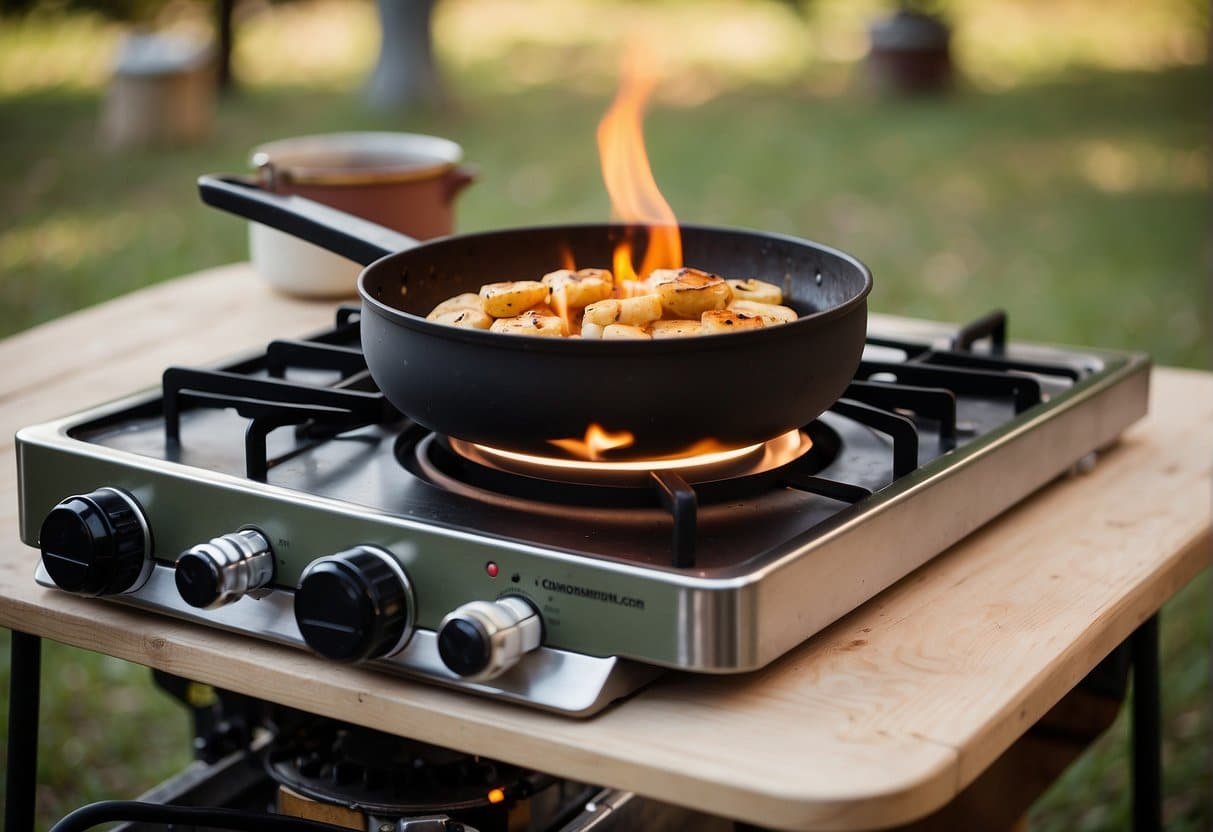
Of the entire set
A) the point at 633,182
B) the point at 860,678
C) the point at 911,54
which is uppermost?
the point at 633,182

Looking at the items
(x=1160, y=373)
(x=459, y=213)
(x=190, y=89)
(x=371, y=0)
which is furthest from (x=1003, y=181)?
(x=371, y=0)

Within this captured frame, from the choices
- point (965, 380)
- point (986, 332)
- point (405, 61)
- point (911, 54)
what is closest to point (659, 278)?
point (965, 380)

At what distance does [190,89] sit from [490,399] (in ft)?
24.4

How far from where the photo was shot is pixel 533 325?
1.25m

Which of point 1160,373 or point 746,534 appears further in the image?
point 1160,373

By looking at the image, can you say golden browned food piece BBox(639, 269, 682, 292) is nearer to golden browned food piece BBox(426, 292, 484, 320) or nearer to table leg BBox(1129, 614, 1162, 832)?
golden browned food piece BBox(426, 292, 484, 320)

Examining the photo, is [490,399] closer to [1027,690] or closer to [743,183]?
[1027,690]

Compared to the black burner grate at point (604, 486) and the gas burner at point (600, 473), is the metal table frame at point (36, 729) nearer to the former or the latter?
the black burner grate at point (604, 486)

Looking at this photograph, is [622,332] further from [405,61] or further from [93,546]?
[405,61]

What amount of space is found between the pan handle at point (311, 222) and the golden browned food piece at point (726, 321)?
356 millimetres

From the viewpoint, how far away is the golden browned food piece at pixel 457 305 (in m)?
1.34

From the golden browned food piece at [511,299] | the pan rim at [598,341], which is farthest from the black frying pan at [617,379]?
the golden browned food piece at [511,299]

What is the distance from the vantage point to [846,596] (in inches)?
45.7

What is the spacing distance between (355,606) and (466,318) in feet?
1.05
